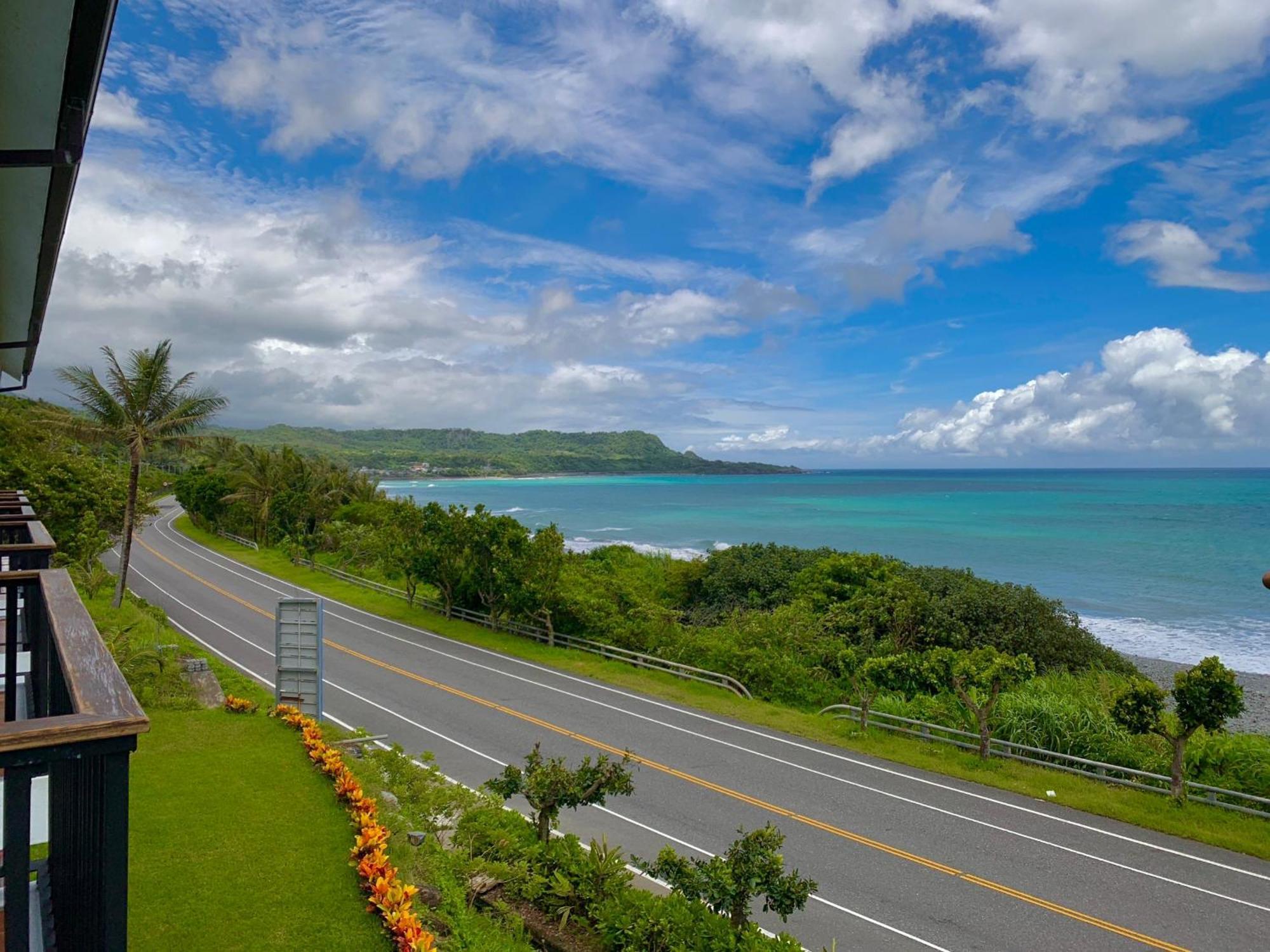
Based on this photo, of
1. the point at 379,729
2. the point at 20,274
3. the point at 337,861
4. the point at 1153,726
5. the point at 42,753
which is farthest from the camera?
the point at 379,729

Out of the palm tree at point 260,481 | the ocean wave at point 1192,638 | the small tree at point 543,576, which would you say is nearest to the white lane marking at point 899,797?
the small tree at point 543,576

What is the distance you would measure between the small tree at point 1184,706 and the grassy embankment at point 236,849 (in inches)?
539

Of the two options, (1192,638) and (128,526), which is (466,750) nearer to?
(128,526)

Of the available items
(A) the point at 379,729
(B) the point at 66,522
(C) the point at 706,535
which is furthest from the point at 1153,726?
(C) the point at 706,535

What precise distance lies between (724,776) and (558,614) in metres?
13.4

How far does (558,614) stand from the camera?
2794cm

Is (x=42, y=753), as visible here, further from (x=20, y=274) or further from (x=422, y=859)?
(x=422, y=859)

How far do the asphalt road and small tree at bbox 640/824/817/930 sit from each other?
91.7 inches

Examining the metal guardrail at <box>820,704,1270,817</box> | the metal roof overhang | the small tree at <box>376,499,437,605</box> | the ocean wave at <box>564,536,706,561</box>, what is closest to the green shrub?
the metal roof overhang

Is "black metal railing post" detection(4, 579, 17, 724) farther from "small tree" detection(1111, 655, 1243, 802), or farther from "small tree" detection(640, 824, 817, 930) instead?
"small tree" detection(1111, 655, 1243, 802)

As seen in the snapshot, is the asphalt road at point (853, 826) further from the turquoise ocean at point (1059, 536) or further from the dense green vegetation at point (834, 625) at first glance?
the turquoise ocean at point (1059, 536)

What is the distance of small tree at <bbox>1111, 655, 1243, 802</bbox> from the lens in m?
13.3

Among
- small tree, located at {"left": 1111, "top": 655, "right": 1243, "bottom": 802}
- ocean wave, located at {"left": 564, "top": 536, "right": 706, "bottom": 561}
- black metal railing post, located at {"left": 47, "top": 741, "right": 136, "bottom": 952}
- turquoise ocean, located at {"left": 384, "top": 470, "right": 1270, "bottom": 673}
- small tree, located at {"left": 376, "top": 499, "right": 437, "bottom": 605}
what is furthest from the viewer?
ocean wave, located at {"left": 564, "top": 536, "right": 706, "bottom": 561}

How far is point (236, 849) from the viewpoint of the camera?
7750 mm
